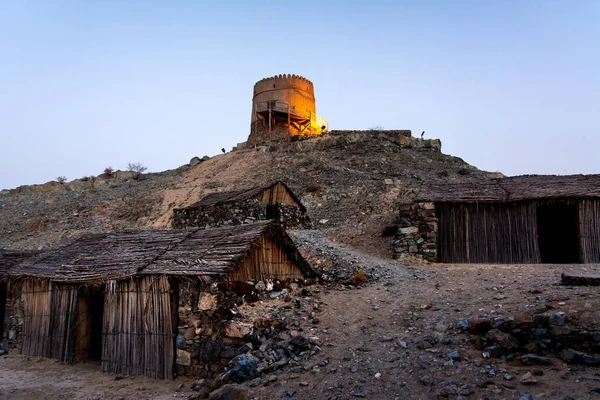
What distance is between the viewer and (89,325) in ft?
34.2

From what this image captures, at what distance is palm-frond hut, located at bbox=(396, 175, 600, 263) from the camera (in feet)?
45.3

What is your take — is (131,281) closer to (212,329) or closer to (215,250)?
(215,250)

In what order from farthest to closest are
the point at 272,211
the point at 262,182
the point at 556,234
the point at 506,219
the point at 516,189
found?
the point at 262,182
the point at 272,211
the point at 556,234
the point at 516,189
the point at 506,219

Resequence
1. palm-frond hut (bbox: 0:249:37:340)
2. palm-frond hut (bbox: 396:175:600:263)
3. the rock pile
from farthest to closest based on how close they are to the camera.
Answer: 1. palm-frond hut (bbox: 396:175:600:263)
2. palm-frond hut (bbox: 0:249:37:340)
3. the rock pile

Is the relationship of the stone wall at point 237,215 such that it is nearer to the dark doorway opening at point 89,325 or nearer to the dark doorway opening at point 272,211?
the dark doorway opening at point 272,211

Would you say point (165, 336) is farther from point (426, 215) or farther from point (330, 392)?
point (426, 215)

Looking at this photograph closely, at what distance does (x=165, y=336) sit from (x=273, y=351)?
2.38m

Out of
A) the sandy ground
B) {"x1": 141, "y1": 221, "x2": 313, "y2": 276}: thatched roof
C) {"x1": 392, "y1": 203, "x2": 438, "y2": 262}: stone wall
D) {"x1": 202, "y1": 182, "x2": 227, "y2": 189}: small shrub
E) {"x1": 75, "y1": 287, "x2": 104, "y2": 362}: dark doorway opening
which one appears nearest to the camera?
the sandy ground

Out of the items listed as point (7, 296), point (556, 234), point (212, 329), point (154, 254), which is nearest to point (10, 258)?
point (7, 296)

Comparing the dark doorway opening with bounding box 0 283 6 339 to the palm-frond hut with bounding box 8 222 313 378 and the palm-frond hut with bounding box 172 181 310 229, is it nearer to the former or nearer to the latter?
the palm-frond hut with bounding box 8 222 313 378

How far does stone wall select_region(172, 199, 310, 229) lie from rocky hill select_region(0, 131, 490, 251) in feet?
12.1

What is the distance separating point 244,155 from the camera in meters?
42.3

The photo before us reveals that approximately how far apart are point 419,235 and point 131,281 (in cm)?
952

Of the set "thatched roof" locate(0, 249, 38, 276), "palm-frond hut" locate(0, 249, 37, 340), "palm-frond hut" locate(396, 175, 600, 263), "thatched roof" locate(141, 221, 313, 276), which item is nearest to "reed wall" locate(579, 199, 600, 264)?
"palm-frond hut" locate(396, 175, 600, 263)
